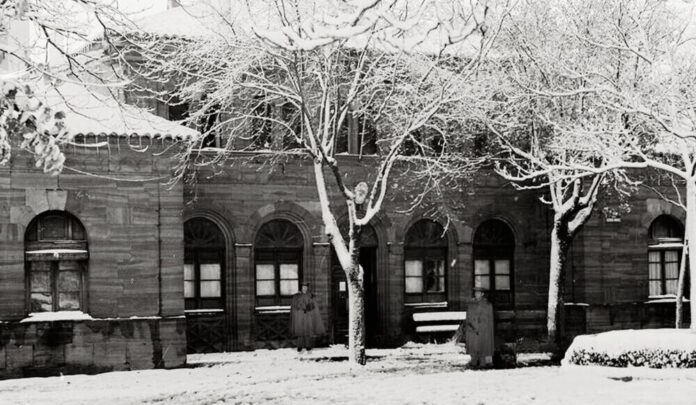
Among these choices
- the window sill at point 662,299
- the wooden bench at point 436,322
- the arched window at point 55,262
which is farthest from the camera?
the window sill at point 662,299

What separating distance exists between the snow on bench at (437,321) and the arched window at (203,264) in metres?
5.22

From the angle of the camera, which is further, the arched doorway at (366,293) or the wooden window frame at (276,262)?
the arched doorway at (366,293)

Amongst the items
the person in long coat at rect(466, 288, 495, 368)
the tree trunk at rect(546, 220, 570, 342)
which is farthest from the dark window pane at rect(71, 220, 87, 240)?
the tree trunk at rect(546, 220, 570, 342)

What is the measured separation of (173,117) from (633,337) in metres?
13.5

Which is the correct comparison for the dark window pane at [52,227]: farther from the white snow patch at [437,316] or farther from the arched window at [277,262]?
the white snow patch at [437,316]

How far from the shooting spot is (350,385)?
1748cm

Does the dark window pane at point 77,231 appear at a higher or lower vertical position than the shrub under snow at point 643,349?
higher

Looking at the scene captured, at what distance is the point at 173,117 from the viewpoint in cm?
2611

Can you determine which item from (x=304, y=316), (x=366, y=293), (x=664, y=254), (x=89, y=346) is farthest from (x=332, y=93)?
(x=664, y=254)

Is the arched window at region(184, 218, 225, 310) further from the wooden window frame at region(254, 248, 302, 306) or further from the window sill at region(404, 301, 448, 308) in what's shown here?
the window sill at region(404, 301, 448, 308)

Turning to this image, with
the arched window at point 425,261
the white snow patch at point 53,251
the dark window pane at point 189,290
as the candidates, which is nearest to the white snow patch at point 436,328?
the arched window at point 425,261

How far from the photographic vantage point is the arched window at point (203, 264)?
2588 cm

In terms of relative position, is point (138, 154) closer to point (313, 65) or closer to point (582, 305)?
point (313, 65)

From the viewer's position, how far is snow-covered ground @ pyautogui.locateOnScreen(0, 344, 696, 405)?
1514 centimetres
